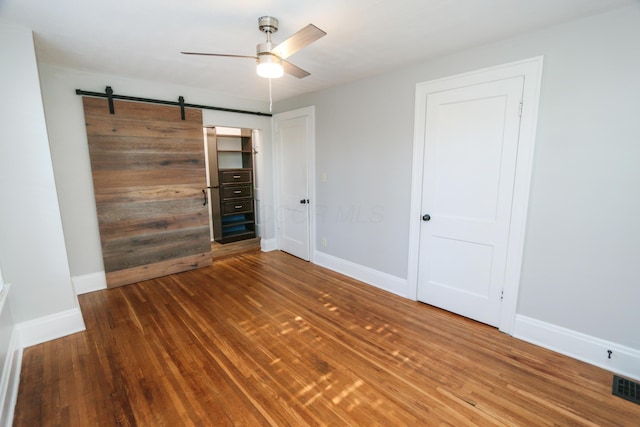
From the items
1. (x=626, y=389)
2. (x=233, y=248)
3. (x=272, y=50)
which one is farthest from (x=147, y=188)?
(x=626, y=389)

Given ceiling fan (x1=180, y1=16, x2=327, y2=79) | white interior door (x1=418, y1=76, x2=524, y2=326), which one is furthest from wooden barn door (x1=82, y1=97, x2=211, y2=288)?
white interior door (x1=418, y1=76, x2=524, y2=326)

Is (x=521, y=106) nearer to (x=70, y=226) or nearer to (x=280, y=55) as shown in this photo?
(x=280, y=55)

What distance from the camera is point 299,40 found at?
5.58ft

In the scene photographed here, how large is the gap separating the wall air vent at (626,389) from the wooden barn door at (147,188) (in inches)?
167

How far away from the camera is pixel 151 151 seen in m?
3.46

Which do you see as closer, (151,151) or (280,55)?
(280,55)

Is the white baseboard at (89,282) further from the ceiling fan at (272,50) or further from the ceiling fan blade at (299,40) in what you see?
the ceiling fan blade at (299,40)

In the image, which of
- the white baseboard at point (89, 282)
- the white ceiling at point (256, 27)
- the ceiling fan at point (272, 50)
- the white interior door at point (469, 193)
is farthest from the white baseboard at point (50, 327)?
the white interior door at point (469, 193)

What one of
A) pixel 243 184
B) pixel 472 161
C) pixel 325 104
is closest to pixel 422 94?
pixel 472 161

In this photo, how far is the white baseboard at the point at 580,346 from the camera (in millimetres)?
1936

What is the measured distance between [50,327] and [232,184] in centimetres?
326

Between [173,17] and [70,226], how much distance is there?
8.56 feet

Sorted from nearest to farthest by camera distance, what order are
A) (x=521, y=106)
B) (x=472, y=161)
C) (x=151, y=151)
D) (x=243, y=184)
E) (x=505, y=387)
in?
(x=505, y=387) → (x=521, y=106) → (x=472, y=161) → (x=151, y=151) → (x=243, y=184)

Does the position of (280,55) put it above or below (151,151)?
above
